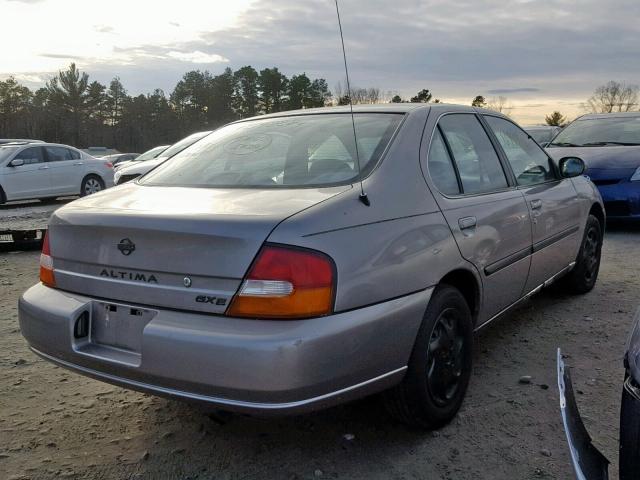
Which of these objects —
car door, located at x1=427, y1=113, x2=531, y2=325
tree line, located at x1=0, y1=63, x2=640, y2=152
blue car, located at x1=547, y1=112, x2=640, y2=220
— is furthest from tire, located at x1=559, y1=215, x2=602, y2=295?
tree line, located at x1=0, y1=63, x2=640, y2=152

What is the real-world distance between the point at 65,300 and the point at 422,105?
2.04 m

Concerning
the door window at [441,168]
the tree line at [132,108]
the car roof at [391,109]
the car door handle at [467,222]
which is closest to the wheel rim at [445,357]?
the car door handle at [467,222]

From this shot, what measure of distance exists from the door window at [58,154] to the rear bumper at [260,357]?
13.0 metres

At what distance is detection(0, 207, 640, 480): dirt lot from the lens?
8.36 feet

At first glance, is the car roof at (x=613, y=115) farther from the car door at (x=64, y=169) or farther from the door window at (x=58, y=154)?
the door window at (x=58, y=154)

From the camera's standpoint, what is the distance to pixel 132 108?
206 feet

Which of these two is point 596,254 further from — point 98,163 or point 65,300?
point 98,163

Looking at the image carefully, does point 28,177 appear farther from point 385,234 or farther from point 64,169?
point 385,234

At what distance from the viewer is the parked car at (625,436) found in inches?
62.4

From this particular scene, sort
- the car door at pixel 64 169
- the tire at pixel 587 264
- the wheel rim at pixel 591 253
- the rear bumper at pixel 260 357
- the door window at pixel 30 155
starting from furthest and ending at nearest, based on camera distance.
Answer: the car door at pixel 64 169 → the door window at pixel 30 155 → the wheel rim at pixel 591 253 → the tire at pixel 587 264 → the rear bumper at pixel 260 357

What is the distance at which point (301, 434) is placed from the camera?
2842mm

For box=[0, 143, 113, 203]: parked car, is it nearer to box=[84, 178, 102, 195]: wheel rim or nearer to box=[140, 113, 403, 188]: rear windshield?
box=[84, 178, 102, 195]: wheel rim

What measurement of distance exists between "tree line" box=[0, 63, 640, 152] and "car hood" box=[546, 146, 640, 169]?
127 feet

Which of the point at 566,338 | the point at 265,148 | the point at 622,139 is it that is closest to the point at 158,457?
the point at 265,148
